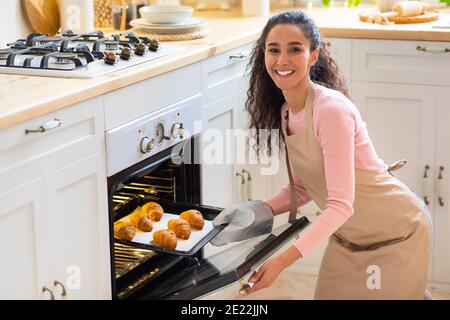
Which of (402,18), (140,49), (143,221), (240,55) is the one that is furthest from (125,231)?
(402,18)

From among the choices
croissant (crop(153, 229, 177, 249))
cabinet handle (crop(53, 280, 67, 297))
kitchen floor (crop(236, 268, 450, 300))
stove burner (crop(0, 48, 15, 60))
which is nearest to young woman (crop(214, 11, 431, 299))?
croissant (crop(153, 229, 177, 249))

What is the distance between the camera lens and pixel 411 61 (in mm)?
3324

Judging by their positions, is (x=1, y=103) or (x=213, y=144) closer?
(x=1, y=103)

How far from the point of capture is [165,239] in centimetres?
241

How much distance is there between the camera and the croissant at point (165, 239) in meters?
2.40

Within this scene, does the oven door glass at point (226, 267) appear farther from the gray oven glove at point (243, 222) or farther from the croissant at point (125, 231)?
the croissant at point (125, 231)

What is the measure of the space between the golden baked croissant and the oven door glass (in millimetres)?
103

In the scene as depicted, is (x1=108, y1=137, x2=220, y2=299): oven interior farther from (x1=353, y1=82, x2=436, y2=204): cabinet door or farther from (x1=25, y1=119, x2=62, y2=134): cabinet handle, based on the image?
(x1=353, y1=82, x2=436, y2=204): cabinet door

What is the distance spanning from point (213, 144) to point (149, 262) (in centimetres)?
56

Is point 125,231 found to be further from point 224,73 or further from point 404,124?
point 404,124

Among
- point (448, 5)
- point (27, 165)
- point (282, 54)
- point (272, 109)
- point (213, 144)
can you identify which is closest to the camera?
point (27, 165)

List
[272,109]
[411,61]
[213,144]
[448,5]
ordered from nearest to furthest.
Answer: [272,109], [213,144], [411,61], [448,5]

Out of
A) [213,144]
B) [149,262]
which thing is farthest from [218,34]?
[149,262]
